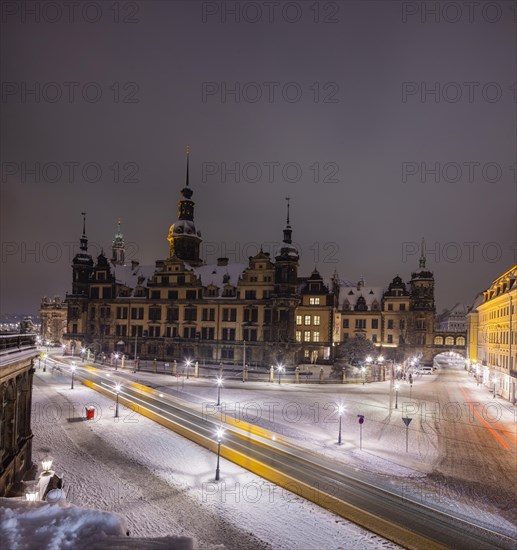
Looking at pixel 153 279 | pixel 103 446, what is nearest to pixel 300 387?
pixel 103 446

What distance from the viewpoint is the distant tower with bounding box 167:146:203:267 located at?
7581cm

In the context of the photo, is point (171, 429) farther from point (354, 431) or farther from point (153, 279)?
point (153, 279)


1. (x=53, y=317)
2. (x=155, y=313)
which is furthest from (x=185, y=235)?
(x=53, y=317)

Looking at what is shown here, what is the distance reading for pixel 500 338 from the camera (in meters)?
48.8

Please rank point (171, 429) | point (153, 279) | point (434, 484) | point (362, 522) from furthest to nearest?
point (153, 279) → point (171, 429) → point (434, 484) → point (362, 522)

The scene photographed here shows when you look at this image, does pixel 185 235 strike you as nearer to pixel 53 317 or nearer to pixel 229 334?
pixel 229 334

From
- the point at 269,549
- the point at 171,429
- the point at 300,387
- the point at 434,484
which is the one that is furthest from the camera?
the point at 300,387

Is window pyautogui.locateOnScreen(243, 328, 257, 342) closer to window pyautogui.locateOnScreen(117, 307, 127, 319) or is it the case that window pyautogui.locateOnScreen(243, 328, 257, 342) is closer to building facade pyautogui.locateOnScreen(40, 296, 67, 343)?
window pyautogui.locateOnScreen(117, 307, 127, 319)

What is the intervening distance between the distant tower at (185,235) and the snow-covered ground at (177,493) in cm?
4974

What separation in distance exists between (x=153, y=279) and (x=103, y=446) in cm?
4841

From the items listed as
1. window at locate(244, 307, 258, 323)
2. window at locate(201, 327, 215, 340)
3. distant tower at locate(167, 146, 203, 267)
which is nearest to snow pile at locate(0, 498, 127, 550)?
window at locate(244, 307, 258, 323)

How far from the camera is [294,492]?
17922 mm

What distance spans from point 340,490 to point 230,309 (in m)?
47.9

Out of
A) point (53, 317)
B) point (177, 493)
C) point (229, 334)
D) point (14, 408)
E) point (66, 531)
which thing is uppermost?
point (53, 317)
